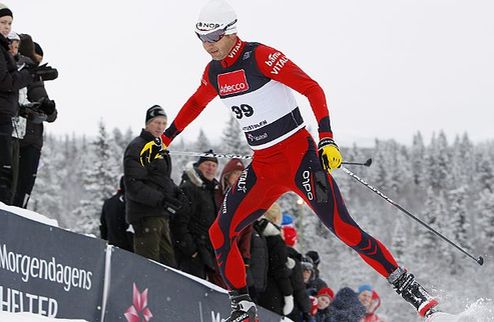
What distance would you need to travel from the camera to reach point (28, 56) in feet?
25.6

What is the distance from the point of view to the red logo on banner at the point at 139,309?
21.6ft

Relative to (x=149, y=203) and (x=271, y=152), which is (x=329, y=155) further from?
(x=149, y=203)

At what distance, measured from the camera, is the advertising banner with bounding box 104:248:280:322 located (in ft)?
21.4

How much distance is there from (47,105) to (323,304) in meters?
4.64

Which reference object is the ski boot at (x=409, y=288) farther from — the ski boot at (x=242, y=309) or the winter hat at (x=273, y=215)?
the winter hat at (x=273, y=215)

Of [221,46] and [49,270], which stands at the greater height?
[221,46]

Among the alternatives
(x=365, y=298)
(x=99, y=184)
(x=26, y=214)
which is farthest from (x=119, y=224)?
(x=99, y=184)

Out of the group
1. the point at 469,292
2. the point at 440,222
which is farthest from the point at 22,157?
the point at 440,222

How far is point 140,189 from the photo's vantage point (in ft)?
25.2

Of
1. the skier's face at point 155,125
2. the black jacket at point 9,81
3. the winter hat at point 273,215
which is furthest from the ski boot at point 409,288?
the black jacket at point 9,81

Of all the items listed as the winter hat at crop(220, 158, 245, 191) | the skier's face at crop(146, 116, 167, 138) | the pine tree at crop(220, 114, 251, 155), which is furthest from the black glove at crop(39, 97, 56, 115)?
the pine tree at crop(220, 114, 251, 155)

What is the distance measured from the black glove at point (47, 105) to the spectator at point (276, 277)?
2.62 m

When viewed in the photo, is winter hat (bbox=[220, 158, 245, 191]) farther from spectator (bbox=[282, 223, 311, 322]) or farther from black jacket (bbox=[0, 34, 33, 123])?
black jacket (bbox=[0, 34, 33, 123])

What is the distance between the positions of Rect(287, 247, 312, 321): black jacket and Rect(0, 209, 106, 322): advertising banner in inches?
114
